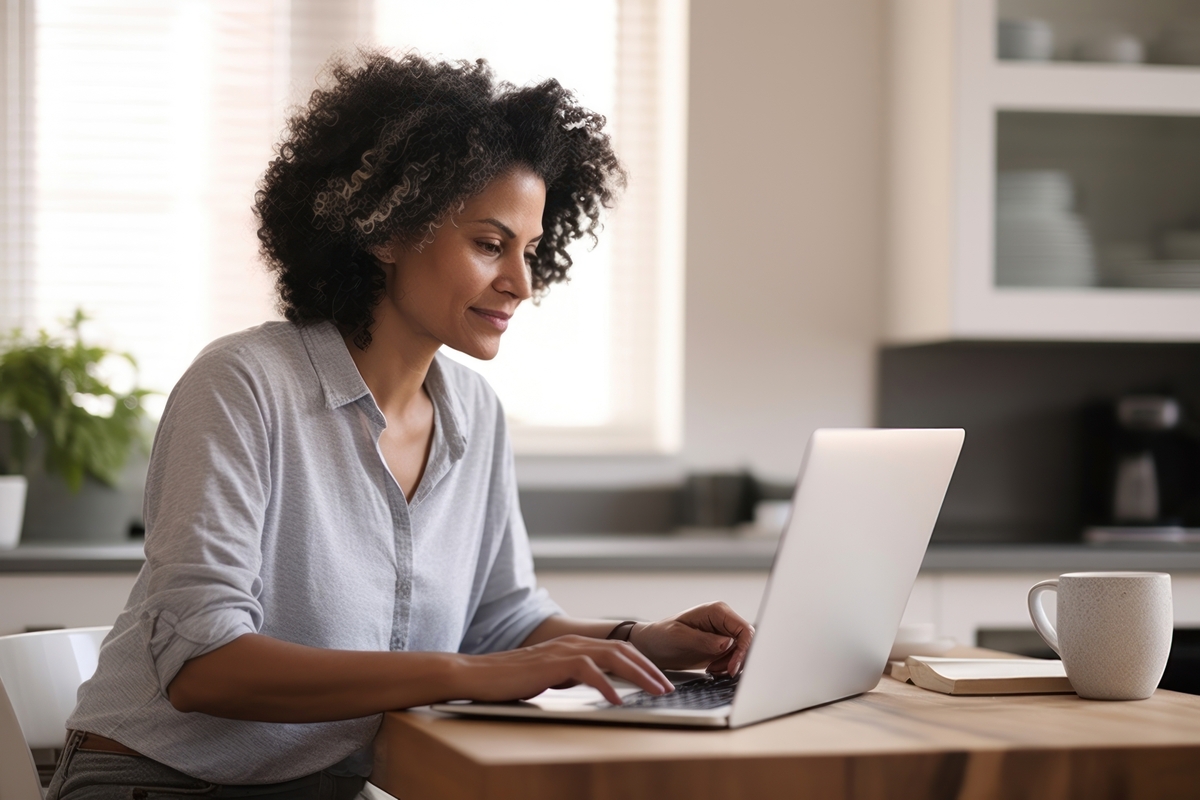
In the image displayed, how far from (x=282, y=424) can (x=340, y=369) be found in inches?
4.7

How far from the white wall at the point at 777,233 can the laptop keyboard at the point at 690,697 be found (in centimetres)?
179

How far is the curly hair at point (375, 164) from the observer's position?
4.70 feet

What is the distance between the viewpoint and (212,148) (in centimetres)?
286

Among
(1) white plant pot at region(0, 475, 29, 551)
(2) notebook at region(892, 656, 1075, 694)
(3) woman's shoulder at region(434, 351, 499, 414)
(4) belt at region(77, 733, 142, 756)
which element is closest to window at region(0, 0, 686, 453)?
(1) white plant pot at region(0, 475, 29, 551)

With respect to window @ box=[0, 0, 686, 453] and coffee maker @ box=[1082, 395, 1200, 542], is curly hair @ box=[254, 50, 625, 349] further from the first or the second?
coffee maker @ box=[1082, 395, 1200, 542]

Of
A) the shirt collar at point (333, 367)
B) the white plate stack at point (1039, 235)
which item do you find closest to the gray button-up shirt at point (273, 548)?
the shirt collar at point (333, 367)

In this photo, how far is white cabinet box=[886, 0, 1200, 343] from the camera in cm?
260

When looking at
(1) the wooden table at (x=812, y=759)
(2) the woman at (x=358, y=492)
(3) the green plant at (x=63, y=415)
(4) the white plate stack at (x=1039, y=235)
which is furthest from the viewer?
(4) the white plate stack at (x=1039, y=235)

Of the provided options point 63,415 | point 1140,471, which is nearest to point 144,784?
point 63,415

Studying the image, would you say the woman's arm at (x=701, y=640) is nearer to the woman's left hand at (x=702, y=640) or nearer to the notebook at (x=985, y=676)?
the woman's left hand at (x=702, y=640)

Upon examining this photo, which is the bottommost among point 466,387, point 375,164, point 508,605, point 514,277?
point 508,605

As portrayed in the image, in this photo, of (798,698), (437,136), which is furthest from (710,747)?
(437,136)

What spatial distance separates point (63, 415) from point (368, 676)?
177 centimetres

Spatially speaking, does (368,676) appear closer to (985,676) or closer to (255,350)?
(255,350)
